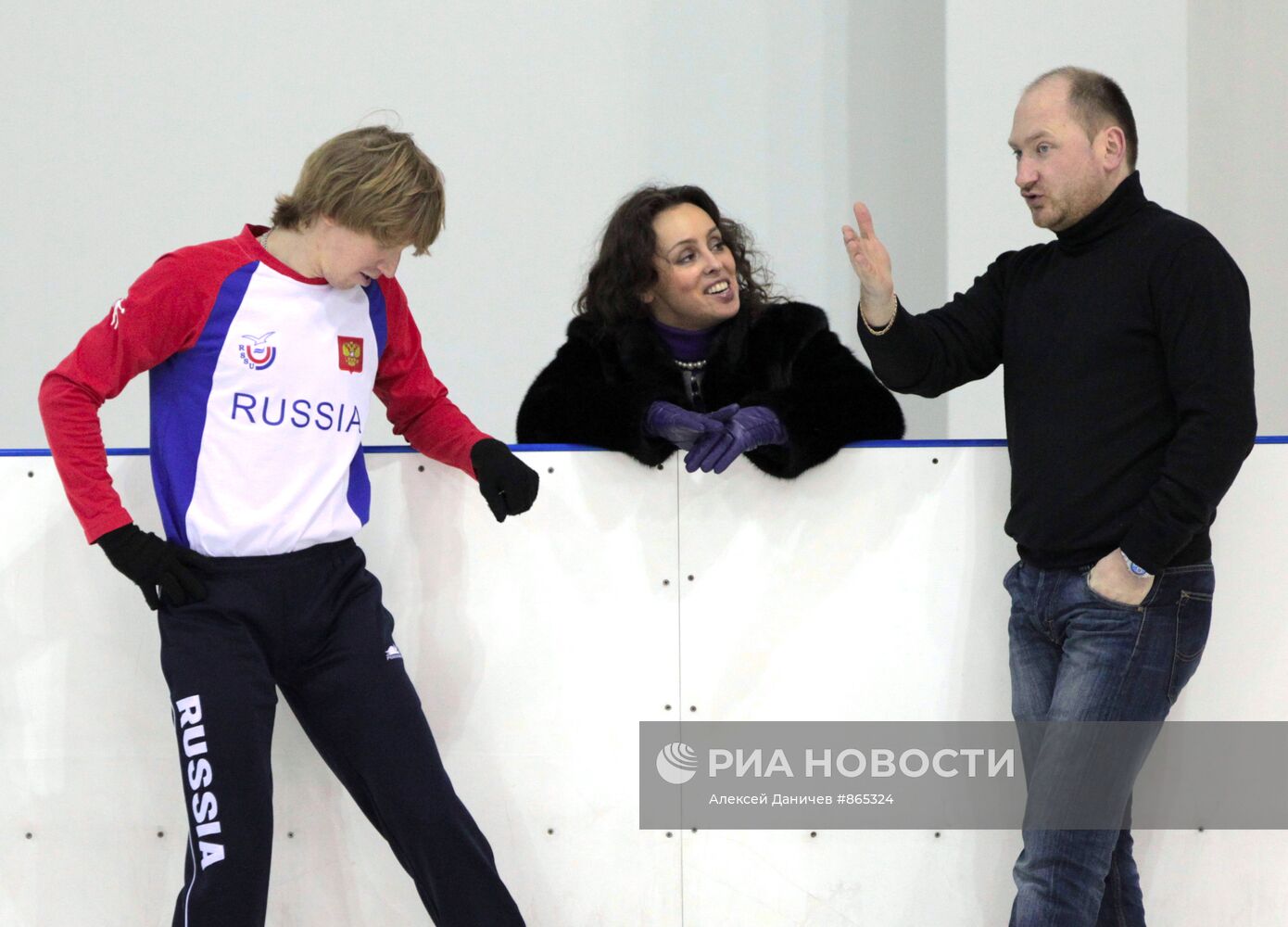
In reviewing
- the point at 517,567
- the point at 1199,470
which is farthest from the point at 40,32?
the point at 1199,470

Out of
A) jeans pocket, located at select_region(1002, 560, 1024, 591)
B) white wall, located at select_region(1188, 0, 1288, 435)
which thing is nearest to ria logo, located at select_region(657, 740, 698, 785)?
jeans pocket, located at select_region(1002, 560, 1024, 591)

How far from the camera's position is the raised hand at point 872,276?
1.83 meters

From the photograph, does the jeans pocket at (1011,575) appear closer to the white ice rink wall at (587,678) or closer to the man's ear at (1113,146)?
the white ice rink wall at (587,678)

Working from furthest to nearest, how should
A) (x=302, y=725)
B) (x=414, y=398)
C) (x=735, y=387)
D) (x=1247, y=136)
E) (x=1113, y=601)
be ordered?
1. (x=1247, y=136)
2. (x=735, y=387)
3. (x=414, y=398)
4. (x=302, y=725)
5. (x=1113, y=601)

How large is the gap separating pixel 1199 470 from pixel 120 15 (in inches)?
152

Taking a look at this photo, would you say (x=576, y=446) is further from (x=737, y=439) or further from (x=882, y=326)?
(x=882, y=326)

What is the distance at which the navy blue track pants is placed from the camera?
5.22ft

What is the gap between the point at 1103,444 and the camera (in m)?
1.62

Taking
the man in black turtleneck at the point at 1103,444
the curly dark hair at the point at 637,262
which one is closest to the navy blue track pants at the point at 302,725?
the curly dark hair at the point at 637,262

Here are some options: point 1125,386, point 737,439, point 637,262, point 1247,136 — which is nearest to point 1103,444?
point 1125,386

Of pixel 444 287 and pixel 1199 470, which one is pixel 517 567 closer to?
pixel 1199 470

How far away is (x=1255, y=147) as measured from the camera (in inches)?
137

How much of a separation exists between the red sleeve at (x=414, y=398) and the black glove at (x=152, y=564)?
422mm

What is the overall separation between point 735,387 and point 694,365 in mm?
105
